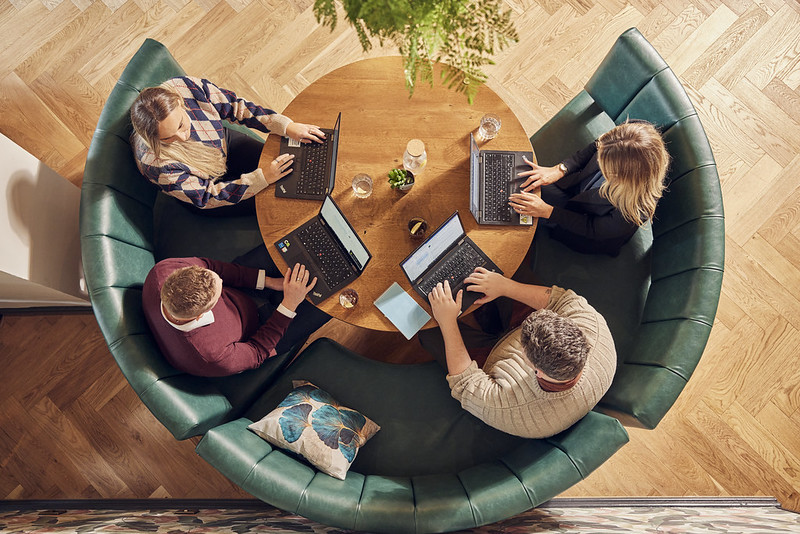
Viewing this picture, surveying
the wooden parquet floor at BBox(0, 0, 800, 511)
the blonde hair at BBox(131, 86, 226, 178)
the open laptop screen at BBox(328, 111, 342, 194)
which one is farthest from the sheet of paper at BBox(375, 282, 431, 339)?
the wooden parquet floor at BBox(0, 0, 800, 511)

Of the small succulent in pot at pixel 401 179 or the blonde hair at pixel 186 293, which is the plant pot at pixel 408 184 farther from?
the blonde hair at pixel 186 293

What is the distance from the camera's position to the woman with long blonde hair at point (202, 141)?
6.70ft

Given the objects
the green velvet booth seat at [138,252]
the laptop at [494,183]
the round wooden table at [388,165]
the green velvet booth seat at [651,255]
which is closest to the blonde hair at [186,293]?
the green velvet booth seat at [138,252]

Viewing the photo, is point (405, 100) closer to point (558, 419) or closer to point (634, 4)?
point (558, 419)

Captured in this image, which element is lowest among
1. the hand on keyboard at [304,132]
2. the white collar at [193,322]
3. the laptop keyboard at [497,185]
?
the laptop keyboard at [497,185]

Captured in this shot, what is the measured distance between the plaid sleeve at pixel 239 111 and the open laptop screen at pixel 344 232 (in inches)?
19.0

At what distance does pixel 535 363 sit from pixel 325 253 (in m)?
1.02

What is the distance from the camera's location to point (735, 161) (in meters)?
3.08

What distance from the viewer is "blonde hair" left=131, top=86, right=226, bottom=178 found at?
2.01 meters

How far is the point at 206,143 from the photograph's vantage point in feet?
7.57

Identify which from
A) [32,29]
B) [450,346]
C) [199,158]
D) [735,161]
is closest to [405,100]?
[199,158]

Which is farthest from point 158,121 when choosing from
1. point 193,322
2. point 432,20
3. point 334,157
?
point 432,20

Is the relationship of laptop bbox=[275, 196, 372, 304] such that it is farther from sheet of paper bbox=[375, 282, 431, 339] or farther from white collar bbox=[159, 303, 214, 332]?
white collar bbox=[159, 303, 214, 332]

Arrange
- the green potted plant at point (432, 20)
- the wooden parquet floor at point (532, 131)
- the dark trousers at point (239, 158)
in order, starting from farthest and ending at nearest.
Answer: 1. the wooden parquet floor at point (532, 131)
2. the dark trousers at point (239, 158)
3. the green potted plant at point (432, 20)
